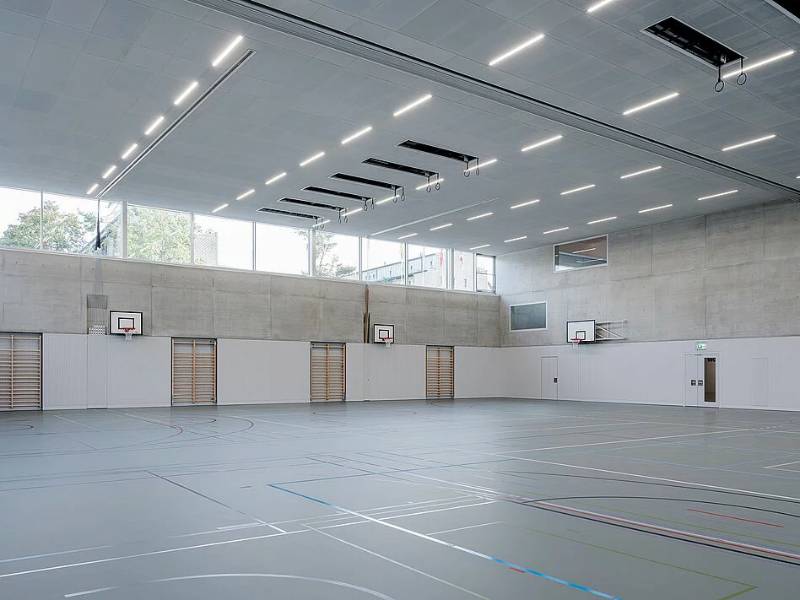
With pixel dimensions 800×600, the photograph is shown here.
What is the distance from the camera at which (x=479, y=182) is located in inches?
1039

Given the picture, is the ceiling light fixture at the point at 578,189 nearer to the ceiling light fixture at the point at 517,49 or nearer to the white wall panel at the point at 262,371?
the ceiling light fixture at the point at 517,49

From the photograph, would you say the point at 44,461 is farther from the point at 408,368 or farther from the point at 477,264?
the point at 477,264

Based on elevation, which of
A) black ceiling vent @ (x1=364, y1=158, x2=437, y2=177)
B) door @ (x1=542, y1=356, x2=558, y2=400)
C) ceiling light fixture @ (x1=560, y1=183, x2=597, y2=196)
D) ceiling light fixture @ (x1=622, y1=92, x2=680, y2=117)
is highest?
ceiling light fixture @ (x1=622, y1=92, x2=680, y2=117)

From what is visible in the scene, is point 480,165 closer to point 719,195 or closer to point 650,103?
point 650,103

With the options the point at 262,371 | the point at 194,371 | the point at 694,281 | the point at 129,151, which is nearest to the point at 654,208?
the point at 694,281

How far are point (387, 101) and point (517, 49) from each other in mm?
4378

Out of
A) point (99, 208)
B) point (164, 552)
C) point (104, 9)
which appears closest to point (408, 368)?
point (99, 208)

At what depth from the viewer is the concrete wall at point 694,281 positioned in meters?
29.2

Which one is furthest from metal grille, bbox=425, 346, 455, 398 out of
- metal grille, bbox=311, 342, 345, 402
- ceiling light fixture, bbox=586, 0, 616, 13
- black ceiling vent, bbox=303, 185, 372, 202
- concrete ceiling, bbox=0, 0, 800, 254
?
ceiling light fixture, bbox=586, 0, 616, 13

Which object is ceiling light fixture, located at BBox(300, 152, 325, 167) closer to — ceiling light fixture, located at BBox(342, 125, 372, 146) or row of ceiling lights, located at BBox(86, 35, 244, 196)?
ceiling light fixture, located at BBox(342, 125, 372, 146)

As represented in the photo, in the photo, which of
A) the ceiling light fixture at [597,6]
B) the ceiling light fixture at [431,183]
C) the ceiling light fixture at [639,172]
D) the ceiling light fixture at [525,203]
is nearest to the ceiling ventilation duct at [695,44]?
the ceiling light fixture at [597,6]

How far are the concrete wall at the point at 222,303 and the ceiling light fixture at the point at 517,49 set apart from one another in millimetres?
20090

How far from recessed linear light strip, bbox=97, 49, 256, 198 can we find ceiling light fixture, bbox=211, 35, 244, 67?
0.35 metres

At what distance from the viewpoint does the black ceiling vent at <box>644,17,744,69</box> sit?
14578 millimetres
